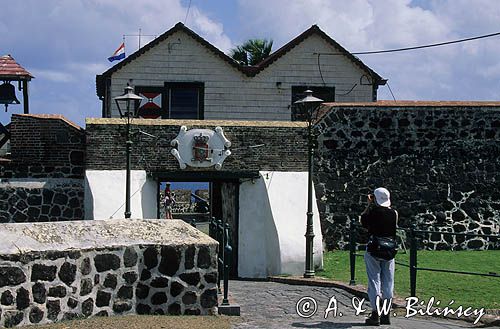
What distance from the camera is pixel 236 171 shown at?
19.2m

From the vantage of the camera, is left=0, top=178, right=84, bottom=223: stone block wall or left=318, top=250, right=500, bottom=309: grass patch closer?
left=318, top=250, right=500, bottom=309: grass patch

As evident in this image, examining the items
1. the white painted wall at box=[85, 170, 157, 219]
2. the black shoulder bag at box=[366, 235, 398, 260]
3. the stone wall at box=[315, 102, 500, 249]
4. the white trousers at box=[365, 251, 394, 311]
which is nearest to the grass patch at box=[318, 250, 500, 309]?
the stone wall at box=[315, 102, 500, 249]

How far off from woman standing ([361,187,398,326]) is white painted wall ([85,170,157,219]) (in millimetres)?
9484

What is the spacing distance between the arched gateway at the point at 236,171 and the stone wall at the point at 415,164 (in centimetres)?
146

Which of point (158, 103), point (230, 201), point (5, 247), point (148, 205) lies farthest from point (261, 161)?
point (5, 247)

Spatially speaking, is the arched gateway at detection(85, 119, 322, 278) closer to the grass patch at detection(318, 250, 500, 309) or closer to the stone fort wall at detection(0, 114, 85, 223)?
the stone fort wall at detection(0, 114, 85, 223)

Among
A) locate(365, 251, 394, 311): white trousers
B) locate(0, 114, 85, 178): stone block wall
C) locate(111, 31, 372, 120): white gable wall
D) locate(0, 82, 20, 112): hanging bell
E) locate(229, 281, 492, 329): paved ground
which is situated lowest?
locate(229, 281, 492, 329): paved ground

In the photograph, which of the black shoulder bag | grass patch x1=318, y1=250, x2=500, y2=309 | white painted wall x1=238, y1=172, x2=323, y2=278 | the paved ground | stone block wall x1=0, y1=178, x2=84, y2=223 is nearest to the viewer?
the black shoulder bag

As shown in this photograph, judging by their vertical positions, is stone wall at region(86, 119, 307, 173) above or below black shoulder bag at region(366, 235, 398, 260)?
above

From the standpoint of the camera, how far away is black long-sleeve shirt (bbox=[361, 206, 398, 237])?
954 cm

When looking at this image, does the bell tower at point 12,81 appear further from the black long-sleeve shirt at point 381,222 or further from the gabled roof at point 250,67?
the black long-sleeve shirt at point 381,222

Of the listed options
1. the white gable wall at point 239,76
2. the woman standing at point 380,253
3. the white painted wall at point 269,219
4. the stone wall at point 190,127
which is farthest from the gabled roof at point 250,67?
the woman standing at point 380,253

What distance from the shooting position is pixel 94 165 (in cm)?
1867

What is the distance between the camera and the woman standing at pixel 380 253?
951 centimetres
